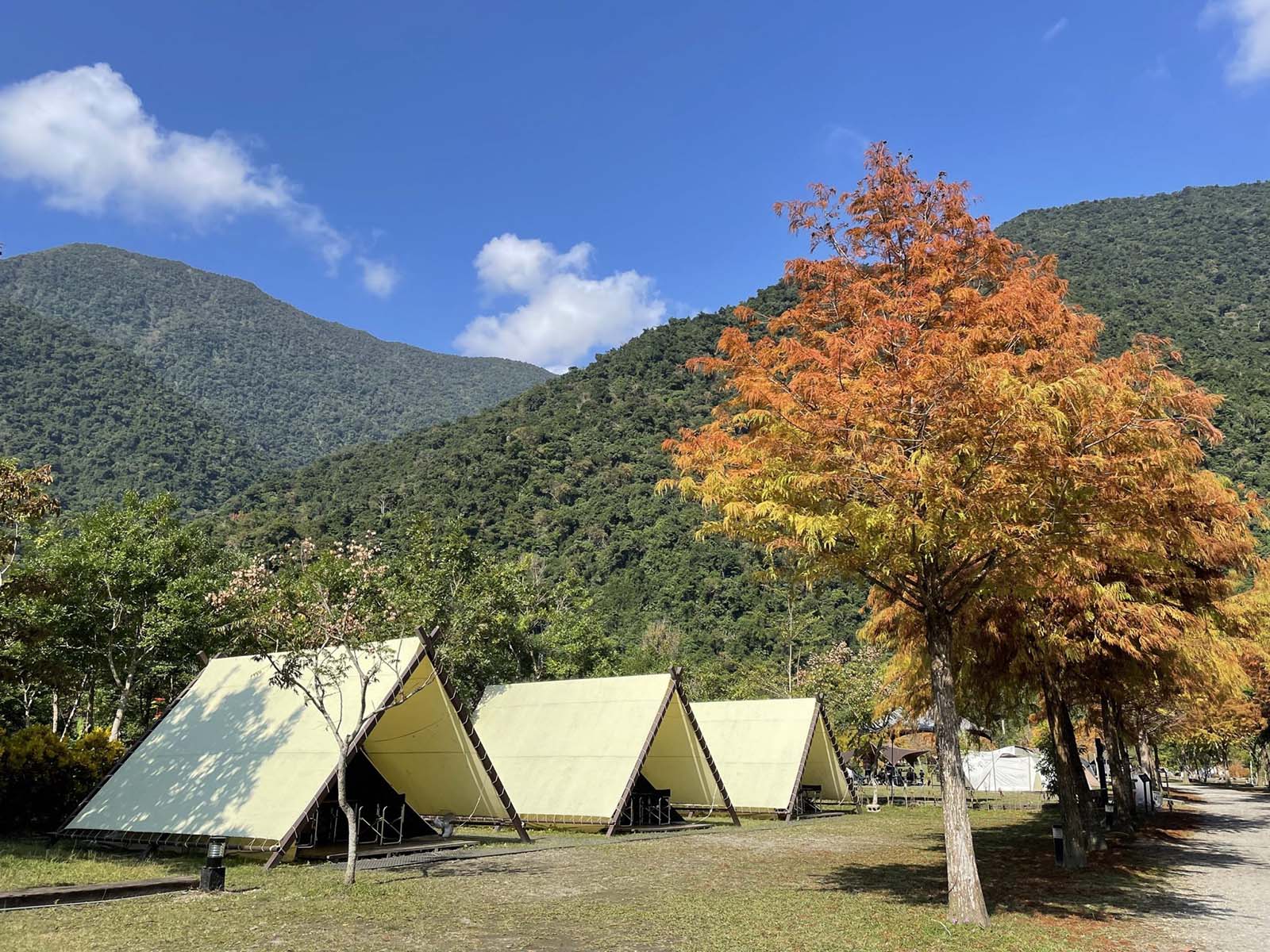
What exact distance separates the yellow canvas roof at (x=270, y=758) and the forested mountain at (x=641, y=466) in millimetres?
33994

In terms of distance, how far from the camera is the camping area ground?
8602mm

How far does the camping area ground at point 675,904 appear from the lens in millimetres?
8602

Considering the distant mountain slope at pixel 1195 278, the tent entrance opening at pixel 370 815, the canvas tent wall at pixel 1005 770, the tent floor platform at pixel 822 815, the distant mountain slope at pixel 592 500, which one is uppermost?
the distant mountain slope at pixel 1195 278

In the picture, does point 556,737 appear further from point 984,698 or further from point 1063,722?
point 1063,722

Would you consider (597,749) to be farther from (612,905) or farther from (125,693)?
(125,693)

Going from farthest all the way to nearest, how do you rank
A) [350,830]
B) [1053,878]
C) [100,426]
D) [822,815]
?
[100,426] < [822,815] < [1053,878] < [350,830]

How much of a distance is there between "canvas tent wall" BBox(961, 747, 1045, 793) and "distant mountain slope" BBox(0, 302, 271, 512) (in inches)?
3360

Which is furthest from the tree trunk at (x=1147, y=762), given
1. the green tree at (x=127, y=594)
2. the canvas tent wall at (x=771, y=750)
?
the green tree at (x=127, y=594)

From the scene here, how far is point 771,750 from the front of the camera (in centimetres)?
2539

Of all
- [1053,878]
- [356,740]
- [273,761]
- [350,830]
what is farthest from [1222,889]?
[273,761]

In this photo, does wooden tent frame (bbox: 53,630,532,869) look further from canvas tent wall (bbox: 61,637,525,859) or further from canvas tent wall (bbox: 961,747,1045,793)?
canvas tent wall (bbox: 961,747,1045,793)

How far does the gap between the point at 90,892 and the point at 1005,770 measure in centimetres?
4969

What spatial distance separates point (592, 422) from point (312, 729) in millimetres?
92588

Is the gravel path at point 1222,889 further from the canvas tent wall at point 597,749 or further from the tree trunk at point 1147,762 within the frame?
the canvas tent wall at point 597,749
